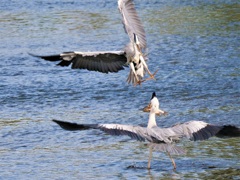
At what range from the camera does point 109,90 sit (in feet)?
42.4

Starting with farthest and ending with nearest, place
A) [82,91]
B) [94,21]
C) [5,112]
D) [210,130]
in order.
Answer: [94,21], [82,91], [5,112], [210,130]

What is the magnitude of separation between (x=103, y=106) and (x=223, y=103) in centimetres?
188

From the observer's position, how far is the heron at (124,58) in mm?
9734

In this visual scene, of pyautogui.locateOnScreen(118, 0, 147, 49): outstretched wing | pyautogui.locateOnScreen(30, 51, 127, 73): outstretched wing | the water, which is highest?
pyautogui.locateOnScreen(118, 0, 147, 49): outstretched wing

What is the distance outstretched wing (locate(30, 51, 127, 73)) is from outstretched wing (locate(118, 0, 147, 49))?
415mm

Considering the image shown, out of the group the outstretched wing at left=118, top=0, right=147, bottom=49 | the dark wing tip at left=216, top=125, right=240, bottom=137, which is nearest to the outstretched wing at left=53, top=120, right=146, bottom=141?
the dark wing tip at left=216, top=125, right=240, bottom=137

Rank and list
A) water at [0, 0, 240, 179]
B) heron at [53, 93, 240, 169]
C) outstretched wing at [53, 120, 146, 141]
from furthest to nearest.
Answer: water at [0, 0, 240, 179], heron at [53, 93, 240, 169], outstretched wing at [53, 120, 146, 141]

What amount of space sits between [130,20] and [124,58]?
652mm

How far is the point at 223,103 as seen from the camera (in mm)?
11727

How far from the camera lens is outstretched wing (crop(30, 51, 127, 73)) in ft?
31.7

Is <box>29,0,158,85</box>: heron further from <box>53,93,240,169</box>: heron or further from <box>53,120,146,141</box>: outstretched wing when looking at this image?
<box>53,120,146,141</box>: outstretched wing

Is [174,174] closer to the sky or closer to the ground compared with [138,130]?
closer to the ground

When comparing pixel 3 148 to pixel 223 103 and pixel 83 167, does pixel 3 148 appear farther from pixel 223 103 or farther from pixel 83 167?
→ pixel 223 103

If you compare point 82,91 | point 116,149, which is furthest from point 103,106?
point 116,149
